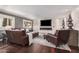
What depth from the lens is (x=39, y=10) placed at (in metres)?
2.79

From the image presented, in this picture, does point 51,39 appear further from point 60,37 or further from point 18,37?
point 18,37

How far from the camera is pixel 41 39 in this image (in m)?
2.82

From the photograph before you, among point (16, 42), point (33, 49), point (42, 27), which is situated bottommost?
point (33, 49)

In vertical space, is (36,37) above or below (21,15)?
below

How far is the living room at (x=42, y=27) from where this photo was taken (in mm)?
2713

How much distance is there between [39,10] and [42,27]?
40cm

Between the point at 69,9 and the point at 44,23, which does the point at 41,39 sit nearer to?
the point at 44,23

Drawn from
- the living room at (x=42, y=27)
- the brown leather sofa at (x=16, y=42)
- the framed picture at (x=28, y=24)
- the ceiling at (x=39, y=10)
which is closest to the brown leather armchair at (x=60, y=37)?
the living room at (x=42, y=27)

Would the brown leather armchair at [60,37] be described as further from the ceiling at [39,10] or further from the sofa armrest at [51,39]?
the ceiling at [39,10]

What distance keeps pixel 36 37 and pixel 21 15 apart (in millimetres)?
607

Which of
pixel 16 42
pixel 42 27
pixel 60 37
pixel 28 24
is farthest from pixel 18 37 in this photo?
pixel 60 37
